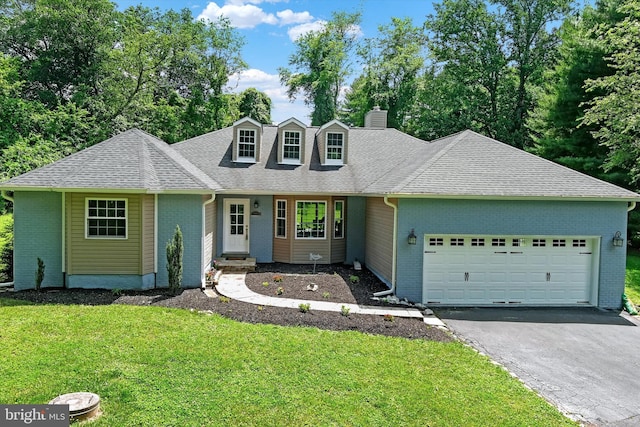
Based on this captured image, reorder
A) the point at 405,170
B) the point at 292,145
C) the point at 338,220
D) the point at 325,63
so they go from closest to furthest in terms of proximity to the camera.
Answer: the point at 405,170
the point at 338,220
the point at 292,145
the point at 325,63

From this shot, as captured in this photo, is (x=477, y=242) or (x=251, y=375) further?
(x=477, y=242)

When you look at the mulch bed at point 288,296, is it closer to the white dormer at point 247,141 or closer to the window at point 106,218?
the window at point 106,218

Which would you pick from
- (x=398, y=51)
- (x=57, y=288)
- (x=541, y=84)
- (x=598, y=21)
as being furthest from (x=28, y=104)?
(x=541, y=84)

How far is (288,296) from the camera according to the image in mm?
10141

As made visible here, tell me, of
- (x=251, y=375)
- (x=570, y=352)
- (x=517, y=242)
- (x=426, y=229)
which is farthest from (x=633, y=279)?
(x=251, y=375)

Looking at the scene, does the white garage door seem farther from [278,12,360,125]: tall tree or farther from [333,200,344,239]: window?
[278,12,360,125]: tall tree

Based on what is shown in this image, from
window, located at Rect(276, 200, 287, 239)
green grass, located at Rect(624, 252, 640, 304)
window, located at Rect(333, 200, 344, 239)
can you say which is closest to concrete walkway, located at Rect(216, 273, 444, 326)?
window, located at Rect(276, 200, 287, 239)

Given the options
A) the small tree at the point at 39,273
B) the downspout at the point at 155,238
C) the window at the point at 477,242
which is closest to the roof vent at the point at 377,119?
the window at the point at 477,242

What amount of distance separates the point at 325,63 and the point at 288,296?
28405 millimetres

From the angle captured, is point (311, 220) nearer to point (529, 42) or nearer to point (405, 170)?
point (405, 170)

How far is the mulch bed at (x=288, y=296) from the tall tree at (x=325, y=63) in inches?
958

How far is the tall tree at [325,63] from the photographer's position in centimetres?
3378

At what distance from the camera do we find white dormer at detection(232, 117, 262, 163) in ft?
50.1

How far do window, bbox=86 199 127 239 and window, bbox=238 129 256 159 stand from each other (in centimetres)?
609
